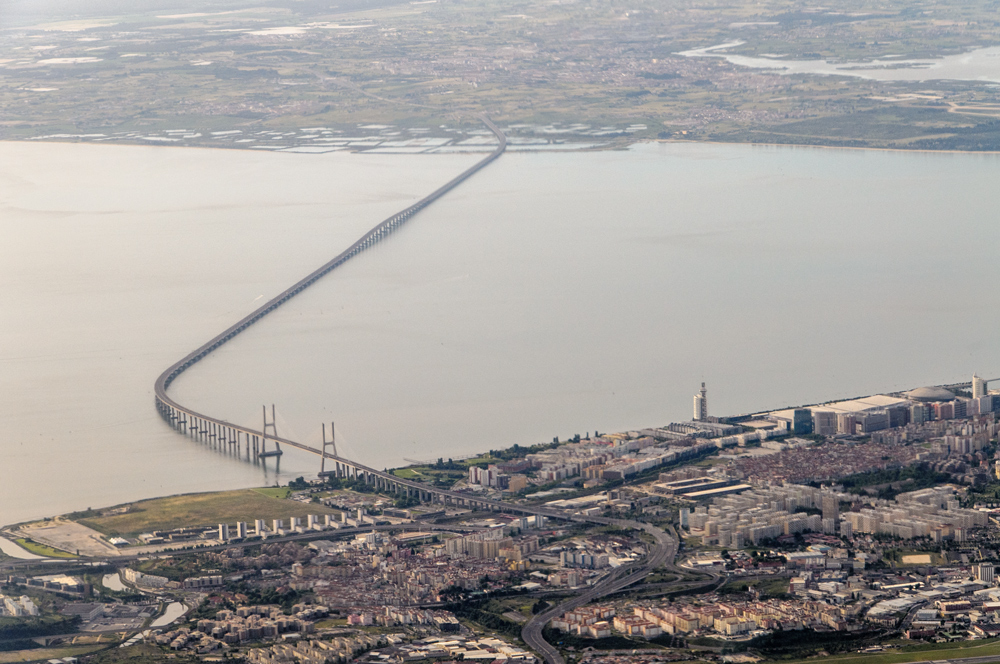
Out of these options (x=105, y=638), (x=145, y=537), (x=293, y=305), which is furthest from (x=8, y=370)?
(x=105, y=638)

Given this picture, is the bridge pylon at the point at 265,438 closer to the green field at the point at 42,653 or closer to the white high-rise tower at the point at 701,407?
the white high-rise tower at the point at 701,407

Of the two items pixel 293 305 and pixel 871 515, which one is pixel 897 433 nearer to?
pixel 871 515

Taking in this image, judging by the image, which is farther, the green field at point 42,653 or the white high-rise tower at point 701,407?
the white high-rise tower at point 701,407

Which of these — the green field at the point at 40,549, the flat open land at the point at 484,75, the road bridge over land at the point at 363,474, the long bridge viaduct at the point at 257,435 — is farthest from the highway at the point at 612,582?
the flat open land at the point at 484,75

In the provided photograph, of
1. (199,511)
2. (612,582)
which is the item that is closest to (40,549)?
(199,511)

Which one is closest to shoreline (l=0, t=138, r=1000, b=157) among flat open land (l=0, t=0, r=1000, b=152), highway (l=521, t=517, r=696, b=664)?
flat open land (l=0, t=0, r=1000, b=152)

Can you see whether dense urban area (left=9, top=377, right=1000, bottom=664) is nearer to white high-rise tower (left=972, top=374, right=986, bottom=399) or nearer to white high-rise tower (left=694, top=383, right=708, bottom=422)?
white high-rise tower (left=694, top=383, right=708, bottom=422)

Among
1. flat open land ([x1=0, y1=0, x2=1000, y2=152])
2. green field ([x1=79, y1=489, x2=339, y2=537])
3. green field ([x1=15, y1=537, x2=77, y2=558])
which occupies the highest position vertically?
flat open land ([x1=0, y1=0, x2=1000, y2=152])
